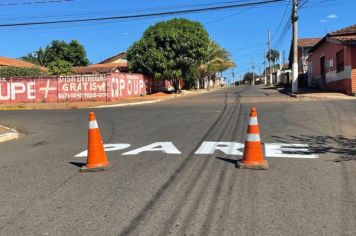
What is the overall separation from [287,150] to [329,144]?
4.31 ft

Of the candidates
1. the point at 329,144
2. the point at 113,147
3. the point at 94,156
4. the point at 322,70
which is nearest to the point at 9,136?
the point at 113,147

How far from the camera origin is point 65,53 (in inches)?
3054

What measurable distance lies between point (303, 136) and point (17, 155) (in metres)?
6.28

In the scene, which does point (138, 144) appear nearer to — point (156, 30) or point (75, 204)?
point (75, 204)

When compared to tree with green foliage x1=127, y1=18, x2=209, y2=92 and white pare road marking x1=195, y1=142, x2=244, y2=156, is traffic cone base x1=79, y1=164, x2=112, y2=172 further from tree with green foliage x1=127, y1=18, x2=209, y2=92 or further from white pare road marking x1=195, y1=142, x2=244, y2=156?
tree with green foliage x1=127, y1=18, x2=209, y2=92

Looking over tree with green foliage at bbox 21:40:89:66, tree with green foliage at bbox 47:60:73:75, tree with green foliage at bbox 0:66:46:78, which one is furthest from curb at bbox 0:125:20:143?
tree with green foliage at bbox 21:40:89:66

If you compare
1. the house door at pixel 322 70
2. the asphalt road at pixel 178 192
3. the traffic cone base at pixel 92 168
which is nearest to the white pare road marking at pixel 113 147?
the asphalt road at pixel 178 192

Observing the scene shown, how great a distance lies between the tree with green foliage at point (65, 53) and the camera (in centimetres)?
7788

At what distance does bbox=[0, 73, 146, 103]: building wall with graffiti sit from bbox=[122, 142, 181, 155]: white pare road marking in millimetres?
23283

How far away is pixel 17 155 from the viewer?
9219mm

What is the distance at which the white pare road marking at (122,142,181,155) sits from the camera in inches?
353

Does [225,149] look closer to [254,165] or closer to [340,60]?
[254,165]

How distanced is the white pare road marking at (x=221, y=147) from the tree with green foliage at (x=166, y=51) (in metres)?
30.9

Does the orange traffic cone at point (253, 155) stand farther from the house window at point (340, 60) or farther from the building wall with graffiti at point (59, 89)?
the building wall with graffiti at point (59, 89)
